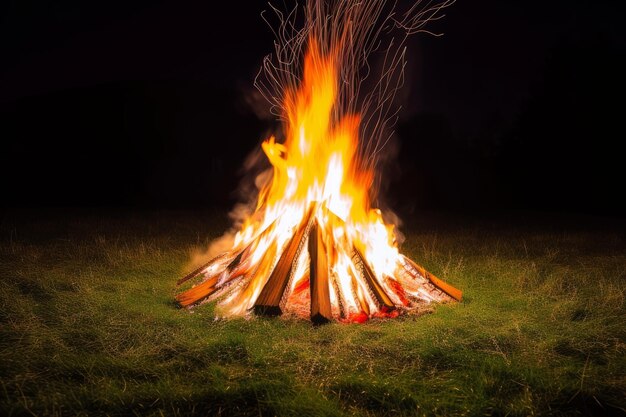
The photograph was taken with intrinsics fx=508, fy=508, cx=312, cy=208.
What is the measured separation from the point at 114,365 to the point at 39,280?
2.72 m

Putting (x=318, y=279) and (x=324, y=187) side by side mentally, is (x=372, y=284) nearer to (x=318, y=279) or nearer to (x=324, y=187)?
(x=318, y=279)

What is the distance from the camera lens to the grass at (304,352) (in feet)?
9.19

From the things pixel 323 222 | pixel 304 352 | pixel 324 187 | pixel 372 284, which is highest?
pixel 324 187

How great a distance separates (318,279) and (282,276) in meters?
0.32

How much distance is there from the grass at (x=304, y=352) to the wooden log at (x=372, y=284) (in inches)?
7.7

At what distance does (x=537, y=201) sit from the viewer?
838 inches

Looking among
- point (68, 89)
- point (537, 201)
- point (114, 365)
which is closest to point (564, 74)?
point (537, 201)

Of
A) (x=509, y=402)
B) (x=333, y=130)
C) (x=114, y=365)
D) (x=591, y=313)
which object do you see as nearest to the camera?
(x=509, y=402)

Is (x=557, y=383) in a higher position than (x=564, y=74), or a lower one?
lower

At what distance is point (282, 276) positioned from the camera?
14.5 feet

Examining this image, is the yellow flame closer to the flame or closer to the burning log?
the flame

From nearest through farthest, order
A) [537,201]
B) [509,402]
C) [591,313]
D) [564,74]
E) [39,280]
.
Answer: [509,402]
[591,313]
[39,280]
[537,201]
[564,74]

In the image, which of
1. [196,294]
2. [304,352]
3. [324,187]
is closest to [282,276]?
[196,294]

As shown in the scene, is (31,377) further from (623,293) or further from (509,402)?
(623,293)
